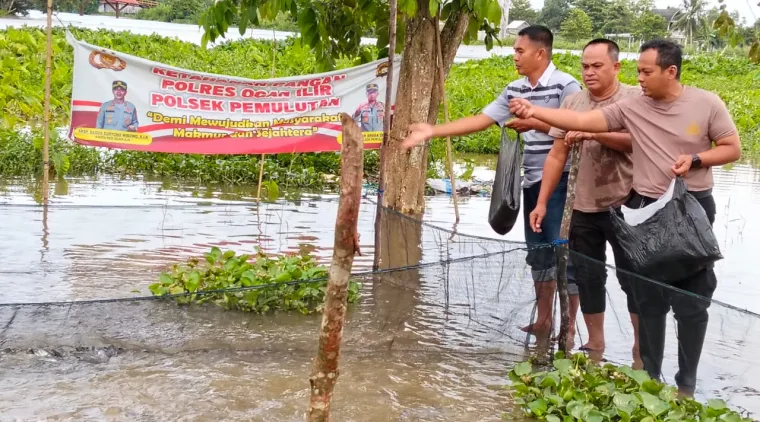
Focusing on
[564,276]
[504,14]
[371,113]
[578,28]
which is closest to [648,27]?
[578,28]

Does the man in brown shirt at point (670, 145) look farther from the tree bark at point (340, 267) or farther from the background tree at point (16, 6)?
the background tree at point (16, 6)

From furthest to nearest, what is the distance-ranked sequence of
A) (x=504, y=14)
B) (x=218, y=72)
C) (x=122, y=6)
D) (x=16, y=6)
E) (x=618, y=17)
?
(x=618, y=17) → (x=122, y=6) → (x=16, y=6) → (x=218, y=72) → (x=504, y=14)

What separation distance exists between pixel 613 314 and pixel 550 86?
4.36 feet

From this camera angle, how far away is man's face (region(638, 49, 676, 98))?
157 inches

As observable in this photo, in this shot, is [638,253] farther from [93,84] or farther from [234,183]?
[234,183]

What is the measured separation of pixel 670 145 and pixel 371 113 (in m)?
3.74

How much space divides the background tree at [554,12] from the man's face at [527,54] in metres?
60.4

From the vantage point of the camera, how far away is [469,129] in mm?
4211

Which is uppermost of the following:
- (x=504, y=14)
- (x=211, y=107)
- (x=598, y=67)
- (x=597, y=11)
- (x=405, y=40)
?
(x=597, y=11)

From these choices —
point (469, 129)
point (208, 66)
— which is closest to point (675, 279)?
point (469, 129)

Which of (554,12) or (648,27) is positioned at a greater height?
(554,12)

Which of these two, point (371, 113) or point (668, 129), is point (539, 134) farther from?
point (371, 113)

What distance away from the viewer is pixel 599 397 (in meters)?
3.85

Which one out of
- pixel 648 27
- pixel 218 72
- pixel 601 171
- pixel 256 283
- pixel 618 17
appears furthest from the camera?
pixel 618 17
